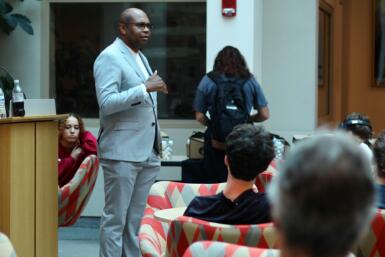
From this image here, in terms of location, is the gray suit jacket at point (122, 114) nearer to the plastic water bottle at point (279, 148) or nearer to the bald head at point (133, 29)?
the bald head at point (133, 29)

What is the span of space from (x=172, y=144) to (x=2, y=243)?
641 cm

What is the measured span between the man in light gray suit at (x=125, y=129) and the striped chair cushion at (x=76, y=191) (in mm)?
531

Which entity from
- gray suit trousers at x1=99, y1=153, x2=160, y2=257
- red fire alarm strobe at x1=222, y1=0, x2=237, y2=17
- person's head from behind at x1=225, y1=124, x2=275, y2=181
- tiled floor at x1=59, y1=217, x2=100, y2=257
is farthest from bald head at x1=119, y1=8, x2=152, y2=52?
red fire alarm strobe at x1=222, y1=0, x2=237, y2=17

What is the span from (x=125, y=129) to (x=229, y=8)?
3028 millimetres

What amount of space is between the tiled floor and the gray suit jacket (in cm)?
186

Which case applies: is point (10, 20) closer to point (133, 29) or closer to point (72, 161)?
point (72, 161)

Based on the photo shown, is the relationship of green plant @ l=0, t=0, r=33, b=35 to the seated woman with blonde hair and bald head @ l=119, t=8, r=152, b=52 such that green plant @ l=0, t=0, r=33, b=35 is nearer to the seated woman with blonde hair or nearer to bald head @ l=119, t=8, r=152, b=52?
the seated woman with blonde hair

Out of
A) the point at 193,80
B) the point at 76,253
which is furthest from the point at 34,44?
the point at 76,253

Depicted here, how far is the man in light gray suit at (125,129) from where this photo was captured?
19.4ft

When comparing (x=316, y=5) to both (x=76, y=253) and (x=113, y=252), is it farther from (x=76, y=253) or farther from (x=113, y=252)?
(x=113, y=252)

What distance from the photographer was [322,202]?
58.7 inches

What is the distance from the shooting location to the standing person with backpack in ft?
24.2

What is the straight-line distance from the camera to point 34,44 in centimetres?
928

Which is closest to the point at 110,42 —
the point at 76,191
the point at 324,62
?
the point at 76,191
